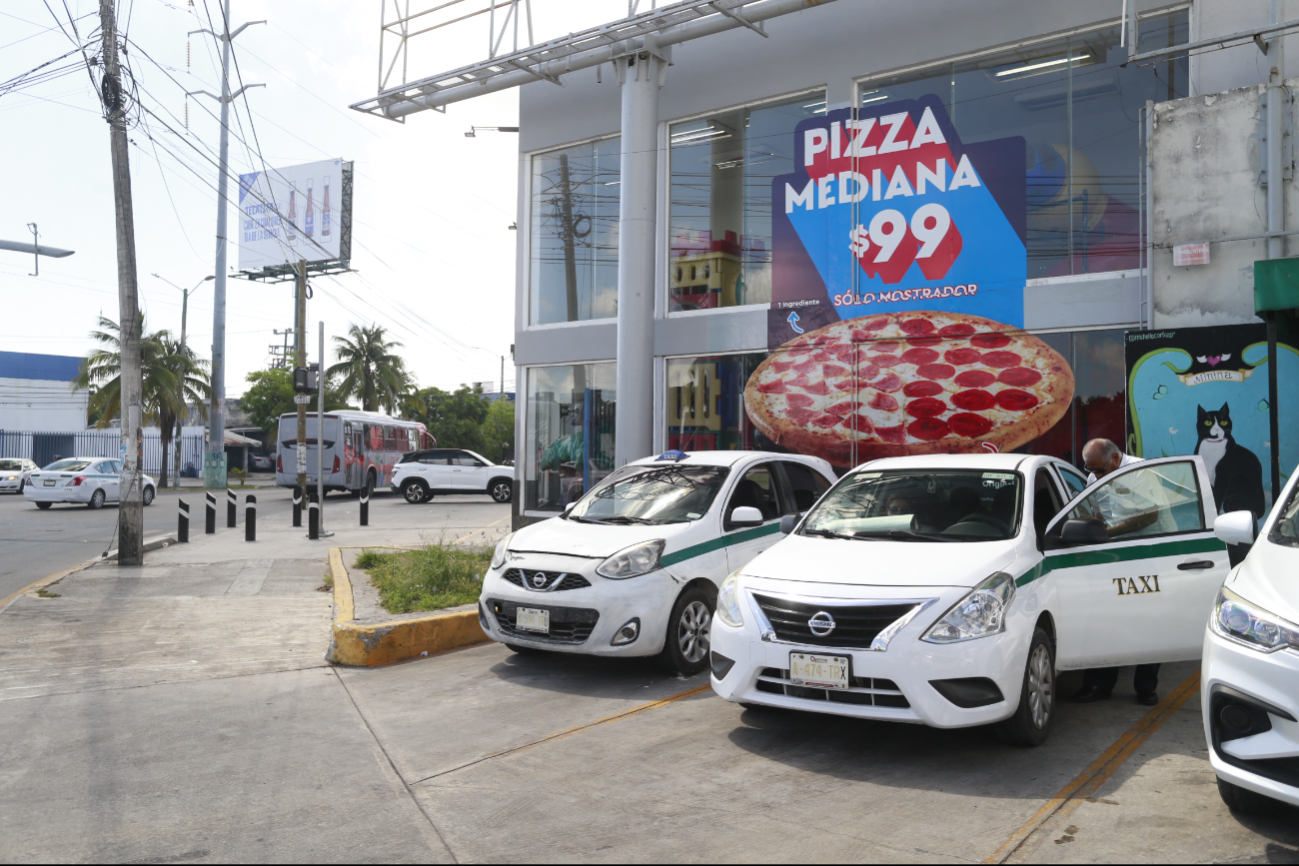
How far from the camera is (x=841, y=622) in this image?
16.8 feet

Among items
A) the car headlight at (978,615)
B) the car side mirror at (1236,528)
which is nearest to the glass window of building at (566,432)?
the car headlight at (978,615)

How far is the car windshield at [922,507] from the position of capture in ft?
19.6

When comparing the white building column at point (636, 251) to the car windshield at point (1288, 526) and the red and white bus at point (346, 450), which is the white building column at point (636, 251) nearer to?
the car windshield at point (1288, 526)

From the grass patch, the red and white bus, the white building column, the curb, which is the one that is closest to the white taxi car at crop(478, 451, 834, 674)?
the curb

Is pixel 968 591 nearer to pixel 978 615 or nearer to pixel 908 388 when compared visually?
pixel 978 615

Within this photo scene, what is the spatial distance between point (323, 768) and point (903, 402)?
908 centimetres

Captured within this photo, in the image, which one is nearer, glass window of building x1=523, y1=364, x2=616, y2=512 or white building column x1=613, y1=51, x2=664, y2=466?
white building column x1=613, y1=51, x2=664, y2=466

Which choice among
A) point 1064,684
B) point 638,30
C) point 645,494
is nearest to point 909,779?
point 1064,684

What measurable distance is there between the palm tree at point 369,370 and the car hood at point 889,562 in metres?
50.4

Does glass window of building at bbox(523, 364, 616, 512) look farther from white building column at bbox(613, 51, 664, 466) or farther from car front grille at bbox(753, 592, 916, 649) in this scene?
car front grille at bbox(753, 592, 916, 649)

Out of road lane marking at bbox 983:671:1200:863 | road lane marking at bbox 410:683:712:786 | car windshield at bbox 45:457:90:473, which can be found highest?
car windshield at bbox 45:457:90:473

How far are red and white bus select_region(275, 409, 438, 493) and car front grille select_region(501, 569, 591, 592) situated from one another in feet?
80.5

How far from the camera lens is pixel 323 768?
16.9 feet

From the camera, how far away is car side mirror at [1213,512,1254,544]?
15.7 feet
